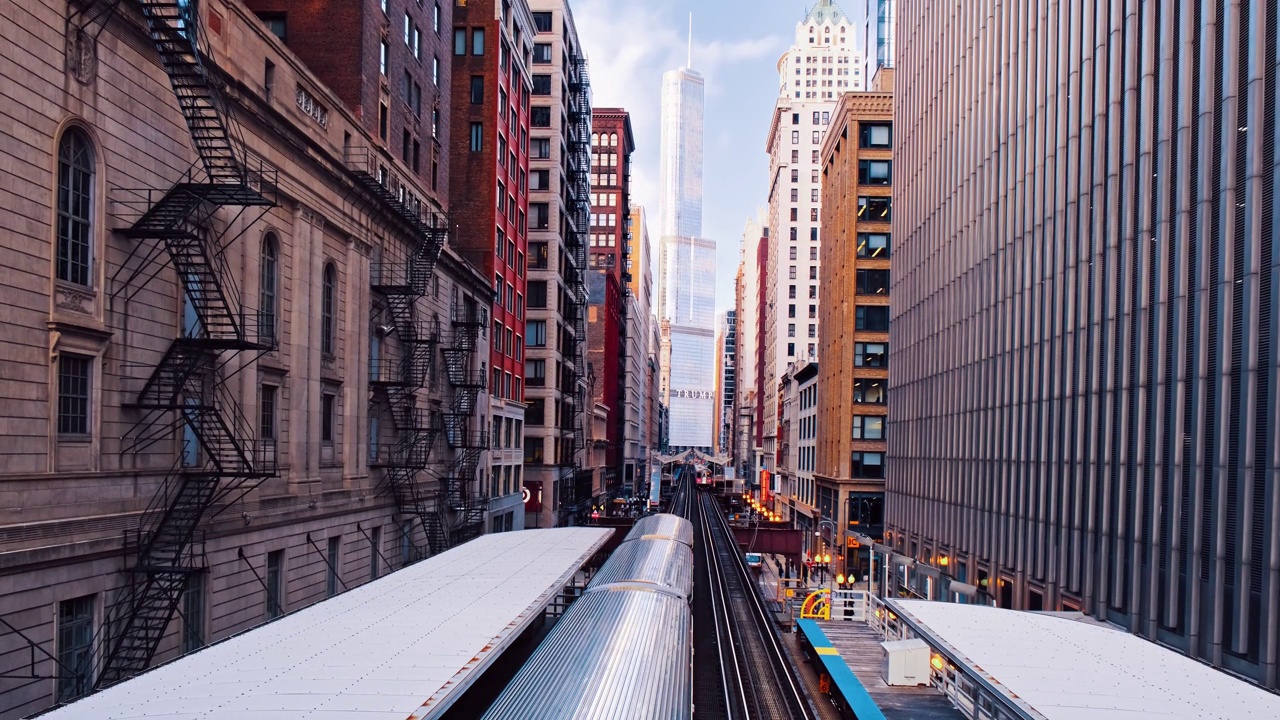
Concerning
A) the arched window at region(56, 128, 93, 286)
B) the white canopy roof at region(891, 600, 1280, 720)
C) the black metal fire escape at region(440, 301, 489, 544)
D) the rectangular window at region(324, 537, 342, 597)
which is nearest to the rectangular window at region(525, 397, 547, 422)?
the black metal fire escape at region(440, 301, 489, 544)

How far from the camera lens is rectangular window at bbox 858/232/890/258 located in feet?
229

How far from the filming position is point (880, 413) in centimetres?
6875

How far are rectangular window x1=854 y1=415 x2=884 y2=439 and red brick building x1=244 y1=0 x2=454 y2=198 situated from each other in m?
36.7

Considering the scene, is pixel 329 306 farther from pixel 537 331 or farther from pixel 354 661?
pixel 537 331

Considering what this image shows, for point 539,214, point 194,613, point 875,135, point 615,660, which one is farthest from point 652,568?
point 875,135

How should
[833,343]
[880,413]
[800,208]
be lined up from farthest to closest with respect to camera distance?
[800,208], [833,343], [880,413]

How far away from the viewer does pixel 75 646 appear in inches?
718

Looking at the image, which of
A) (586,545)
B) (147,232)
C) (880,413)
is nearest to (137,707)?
(147,232)

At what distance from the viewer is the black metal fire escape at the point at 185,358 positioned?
1931cm

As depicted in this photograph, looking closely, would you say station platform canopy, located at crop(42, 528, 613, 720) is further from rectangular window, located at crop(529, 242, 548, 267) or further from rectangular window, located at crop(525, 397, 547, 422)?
rectangular window, located at crop(529, 242, 548, 267)

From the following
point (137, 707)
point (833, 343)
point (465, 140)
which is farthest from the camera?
point (833, 343)

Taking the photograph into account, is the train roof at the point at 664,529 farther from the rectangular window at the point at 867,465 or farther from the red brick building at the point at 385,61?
the rectangular window at the point at 867,465

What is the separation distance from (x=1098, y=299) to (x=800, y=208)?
94.1 meters

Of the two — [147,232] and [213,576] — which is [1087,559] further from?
[147,232]
